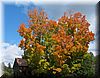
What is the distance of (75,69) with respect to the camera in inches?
811

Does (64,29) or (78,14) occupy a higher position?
(78,14)

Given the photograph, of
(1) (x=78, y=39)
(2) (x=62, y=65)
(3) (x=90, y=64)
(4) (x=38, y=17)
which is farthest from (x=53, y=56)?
(3) (x=90, y=64)

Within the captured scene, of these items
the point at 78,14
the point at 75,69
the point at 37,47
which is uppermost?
the point at 78,14

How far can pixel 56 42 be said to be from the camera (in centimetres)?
2061

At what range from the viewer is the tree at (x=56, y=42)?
20.0 m

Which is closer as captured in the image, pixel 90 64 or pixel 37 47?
pixel 37 47

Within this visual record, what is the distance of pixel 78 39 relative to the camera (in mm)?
20516

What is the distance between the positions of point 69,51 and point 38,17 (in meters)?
4.07

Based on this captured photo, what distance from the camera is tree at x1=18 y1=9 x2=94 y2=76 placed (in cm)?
1998

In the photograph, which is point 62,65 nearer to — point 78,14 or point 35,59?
point 35,59

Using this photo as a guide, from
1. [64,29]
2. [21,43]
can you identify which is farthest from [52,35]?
[21,43]

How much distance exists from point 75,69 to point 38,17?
517 cm

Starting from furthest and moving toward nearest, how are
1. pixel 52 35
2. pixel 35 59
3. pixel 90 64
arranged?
pixel 90 64 → pixel 52 35 → pixel 35 59

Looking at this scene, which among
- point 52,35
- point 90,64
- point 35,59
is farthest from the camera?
point 90,64
